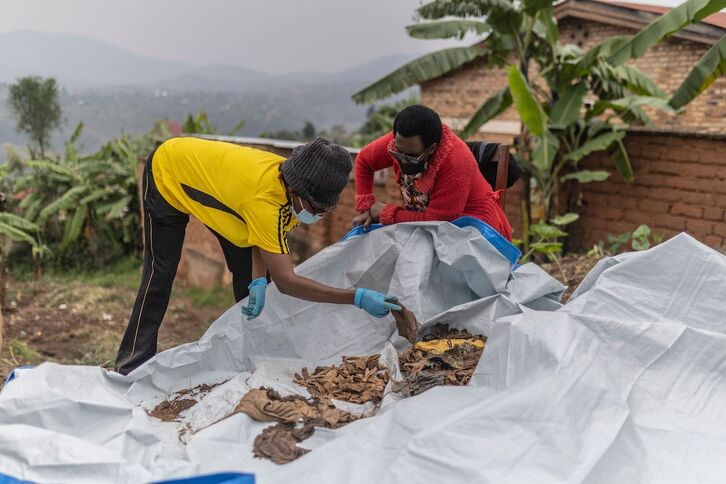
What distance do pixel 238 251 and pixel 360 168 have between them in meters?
0.69

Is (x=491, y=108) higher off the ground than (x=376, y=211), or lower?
higher

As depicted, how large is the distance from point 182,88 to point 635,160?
65.9 ft

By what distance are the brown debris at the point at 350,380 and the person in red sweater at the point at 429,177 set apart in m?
0.71

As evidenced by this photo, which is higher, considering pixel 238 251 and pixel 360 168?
pixel 360 168

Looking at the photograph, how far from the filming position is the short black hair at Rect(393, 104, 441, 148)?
2385mm

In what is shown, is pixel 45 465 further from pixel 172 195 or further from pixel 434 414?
pixel 172 195

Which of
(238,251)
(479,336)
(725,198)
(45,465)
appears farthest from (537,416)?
(725,198)

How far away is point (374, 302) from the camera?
2.14 meters

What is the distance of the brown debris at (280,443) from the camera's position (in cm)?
162

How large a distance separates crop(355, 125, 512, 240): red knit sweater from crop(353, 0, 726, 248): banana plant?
7.27 ft

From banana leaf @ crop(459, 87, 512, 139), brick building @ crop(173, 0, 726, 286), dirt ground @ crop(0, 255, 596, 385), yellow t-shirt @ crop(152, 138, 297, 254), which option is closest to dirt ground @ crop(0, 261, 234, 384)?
dirt ground @ crop(0, 255, 596, 385)

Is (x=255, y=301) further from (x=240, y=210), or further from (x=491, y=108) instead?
(x=491, y=108)

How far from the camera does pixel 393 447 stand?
5.16 ft

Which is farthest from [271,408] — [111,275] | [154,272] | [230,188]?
[111,275]
